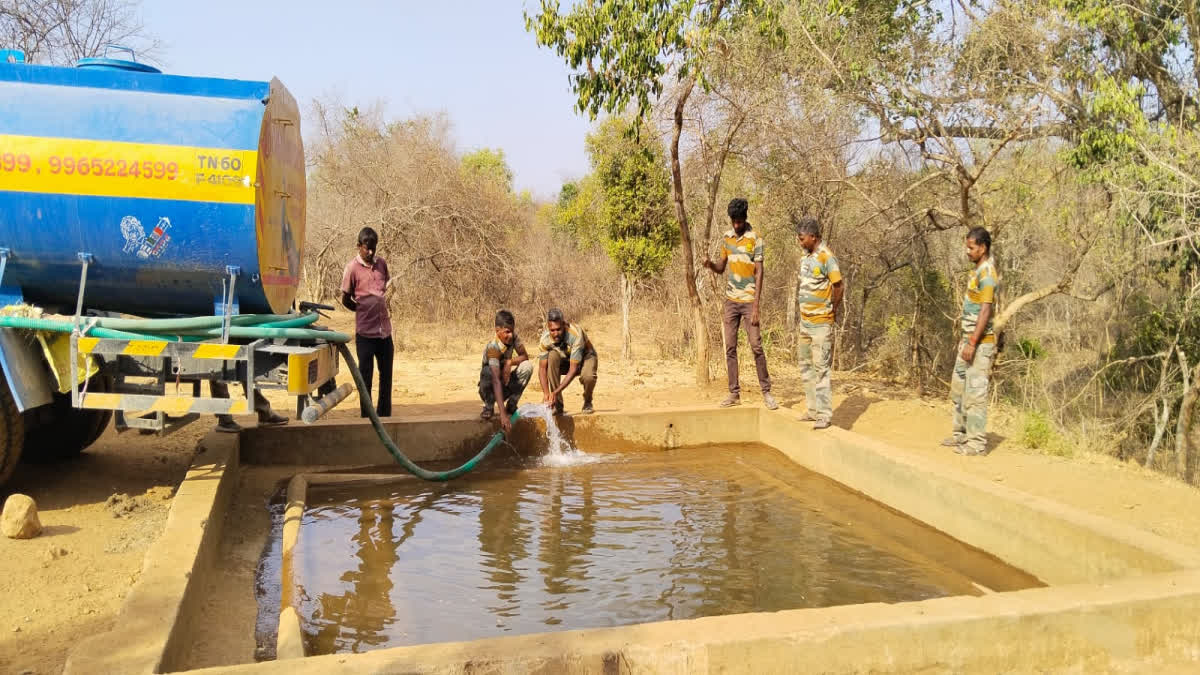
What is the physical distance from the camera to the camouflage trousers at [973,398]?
6590 millimetres

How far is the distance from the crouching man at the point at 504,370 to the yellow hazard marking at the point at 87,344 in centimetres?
295

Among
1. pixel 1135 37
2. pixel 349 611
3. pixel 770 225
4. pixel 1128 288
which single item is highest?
pixel 1135 37

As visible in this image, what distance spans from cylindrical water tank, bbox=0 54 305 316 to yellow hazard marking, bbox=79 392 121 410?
762 millimetres

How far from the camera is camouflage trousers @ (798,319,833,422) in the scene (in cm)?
732

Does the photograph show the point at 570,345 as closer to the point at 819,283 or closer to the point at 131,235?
the point at 819,283

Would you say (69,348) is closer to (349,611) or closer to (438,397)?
(349,611)

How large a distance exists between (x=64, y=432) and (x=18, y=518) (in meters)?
1.99

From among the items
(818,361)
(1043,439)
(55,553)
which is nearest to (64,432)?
(55,553)

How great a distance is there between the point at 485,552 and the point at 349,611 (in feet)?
3.48

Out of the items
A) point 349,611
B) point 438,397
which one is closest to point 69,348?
point 349,611

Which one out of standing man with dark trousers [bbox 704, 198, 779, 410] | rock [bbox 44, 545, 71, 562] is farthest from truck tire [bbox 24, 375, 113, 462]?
standing man with dark trousers [bbox 704, 198, 779, 410]

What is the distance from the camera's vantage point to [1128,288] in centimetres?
1041

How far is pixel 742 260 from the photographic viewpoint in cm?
794

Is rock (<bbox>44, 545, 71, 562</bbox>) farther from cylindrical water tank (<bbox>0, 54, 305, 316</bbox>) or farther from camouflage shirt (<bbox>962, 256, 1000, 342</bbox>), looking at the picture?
camouflage shirt (<bbox>962, 256, 1000, 342</bbox>)
